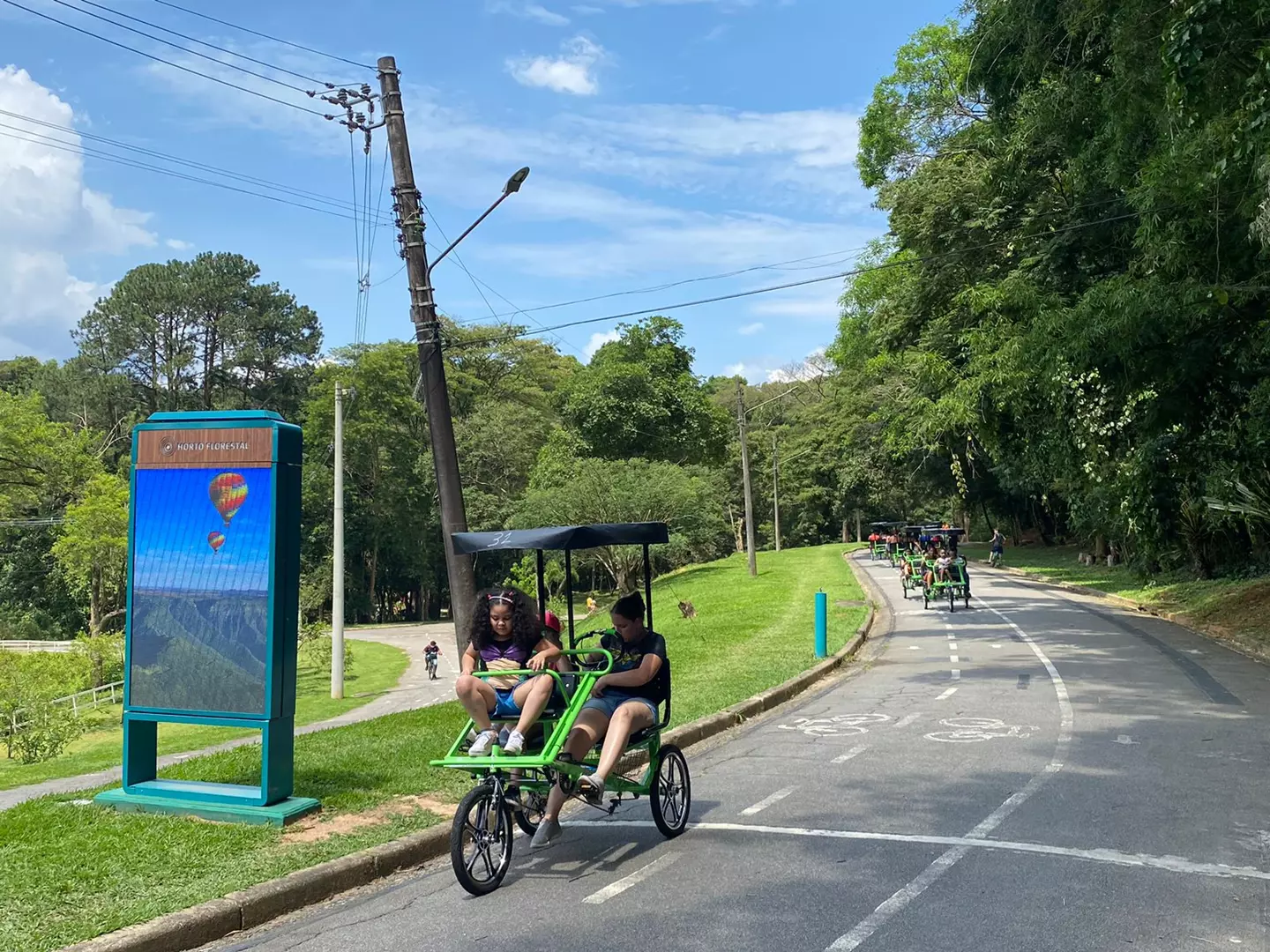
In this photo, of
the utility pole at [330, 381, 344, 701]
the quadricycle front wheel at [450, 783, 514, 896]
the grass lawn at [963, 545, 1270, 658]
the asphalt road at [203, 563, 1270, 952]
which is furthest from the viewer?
the utility pole at [330, 381, 344, 701]

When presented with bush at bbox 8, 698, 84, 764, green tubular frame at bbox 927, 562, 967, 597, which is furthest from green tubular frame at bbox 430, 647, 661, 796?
bush at bbox 8, 698, 84, 764

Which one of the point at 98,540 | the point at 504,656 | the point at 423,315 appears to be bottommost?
the point at 504,656

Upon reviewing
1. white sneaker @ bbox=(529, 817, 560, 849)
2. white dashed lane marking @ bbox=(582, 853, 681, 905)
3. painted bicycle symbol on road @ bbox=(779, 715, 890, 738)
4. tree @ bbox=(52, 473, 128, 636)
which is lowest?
white dashed lane marking @ bbox=(582, 853, 681, 905)

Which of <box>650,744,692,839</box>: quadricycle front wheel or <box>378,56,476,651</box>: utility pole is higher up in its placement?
<box>378,56,476,651</box>: utility pole

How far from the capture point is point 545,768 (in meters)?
6.30

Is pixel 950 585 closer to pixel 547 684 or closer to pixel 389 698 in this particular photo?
pixel 389 698

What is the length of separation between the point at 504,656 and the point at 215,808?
2.24m

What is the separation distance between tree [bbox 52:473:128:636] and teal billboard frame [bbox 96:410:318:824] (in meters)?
42.5

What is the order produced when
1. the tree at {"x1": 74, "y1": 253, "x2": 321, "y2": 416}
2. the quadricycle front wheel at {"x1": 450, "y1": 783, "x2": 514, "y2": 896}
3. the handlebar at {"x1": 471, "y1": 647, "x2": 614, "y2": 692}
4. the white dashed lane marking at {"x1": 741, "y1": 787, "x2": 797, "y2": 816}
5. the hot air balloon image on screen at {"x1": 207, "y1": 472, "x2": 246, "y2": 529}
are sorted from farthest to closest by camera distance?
the tree at {"x1": 74, "y1": 253, "x2": 321, "y2": 416} → the white dashed lane marking at {"x1": 741, "y1": 787, "x2": 797, "y2": 816} → the hot air balloon image on screen at {"x1": 207, "y1": 472, "x2": 246, "y2": 529} → the handlebar at {"x1": 471, "y1": 647, "x2": 614, "y2": 692} → the quadricycle front wheel at {"x1": 450, "y1": 783, "x2": 514, "y2": 896}

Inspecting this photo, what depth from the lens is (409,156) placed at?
12.5 m

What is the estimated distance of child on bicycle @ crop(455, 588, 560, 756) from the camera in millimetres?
6551

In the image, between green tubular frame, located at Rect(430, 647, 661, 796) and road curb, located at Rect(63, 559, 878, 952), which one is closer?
road curb, located at Rect(63, 559, 878, 952)

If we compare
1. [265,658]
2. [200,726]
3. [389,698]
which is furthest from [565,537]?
[389,698]

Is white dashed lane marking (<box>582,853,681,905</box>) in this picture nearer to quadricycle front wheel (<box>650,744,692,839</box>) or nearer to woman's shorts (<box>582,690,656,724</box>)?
quadricycle front wheel (<box>650,744,692,839</box>)
